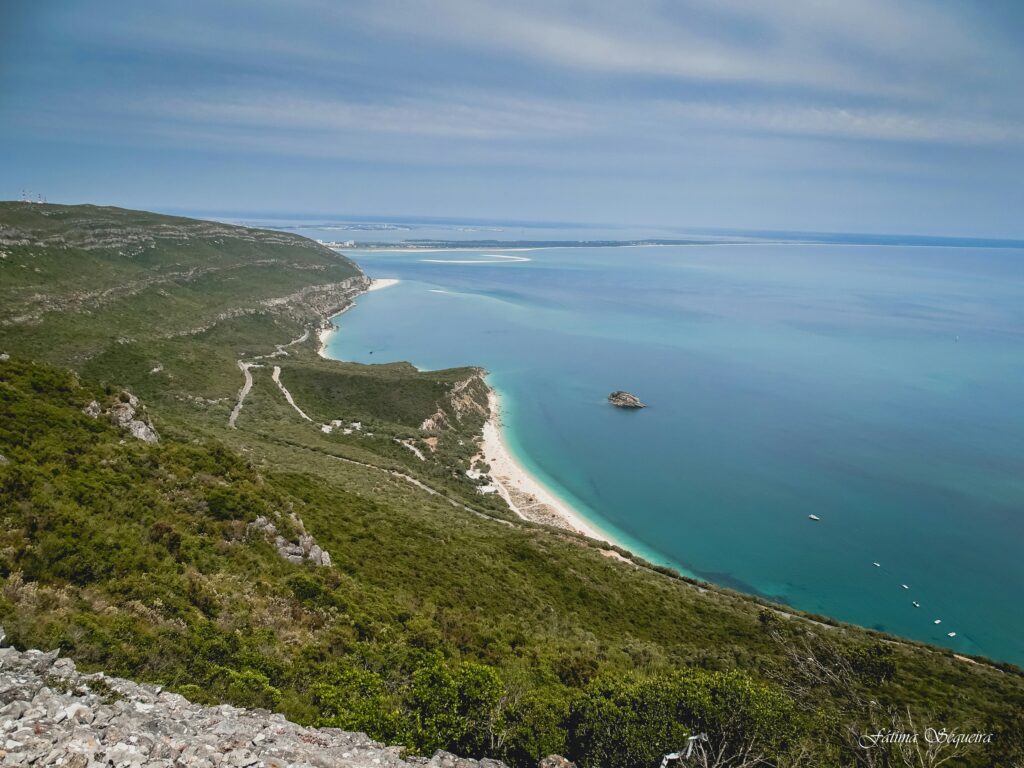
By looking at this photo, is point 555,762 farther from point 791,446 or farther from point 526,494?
point 791,446

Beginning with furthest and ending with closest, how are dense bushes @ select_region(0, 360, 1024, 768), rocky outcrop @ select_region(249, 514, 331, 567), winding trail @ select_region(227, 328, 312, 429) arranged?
winding trail @ select_region(227, 328, 312, 429) → rocky outcrop @ select_region(249, 514, 331, 567) → dense bushes @ select_region(0, 360, 1024, 768)

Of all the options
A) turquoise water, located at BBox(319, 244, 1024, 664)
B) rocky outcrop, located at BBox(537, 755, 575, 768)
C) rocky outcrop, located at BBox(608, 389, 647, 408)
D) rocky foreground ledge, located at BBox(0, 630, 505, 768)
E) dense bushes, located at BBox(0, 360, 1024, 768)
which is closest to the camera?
rocky foreground ledge, located at BBox(0, 630, 505, 768)

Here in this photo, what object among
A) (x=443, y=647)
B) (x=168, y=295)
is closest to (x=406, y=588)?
(x=443, y=647)

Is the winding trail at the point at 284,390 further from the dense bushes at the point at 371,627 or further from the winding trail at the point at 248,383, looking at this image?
the dense bushes at the point at 371,627

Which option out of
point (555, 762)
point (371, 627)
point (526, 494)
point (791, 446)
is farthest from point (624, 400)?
point (555, 762)

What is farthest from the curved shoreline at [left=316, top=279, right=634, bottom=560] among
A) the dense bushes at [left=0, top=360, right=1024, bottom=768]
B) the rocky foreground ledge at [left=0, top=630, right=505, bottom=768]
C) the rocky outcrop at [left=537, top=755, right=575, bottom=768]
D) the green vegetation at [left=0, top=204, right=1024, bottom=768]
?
the rocky foreground ledge at [left=0, top=630, right=505, bottom=768]

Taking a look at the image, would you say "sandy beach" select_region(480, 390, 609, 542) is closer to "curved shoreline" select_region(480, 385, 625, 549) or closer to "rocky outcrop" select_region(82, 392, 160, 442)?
"curved shoreline" select_region(480, 385, 625, 549)

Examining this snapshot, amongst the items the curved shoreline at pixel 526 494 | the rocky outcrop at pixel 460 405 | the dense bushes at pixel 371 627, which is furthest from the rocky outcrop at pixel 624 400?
the dense bushes at pixel 371 627
